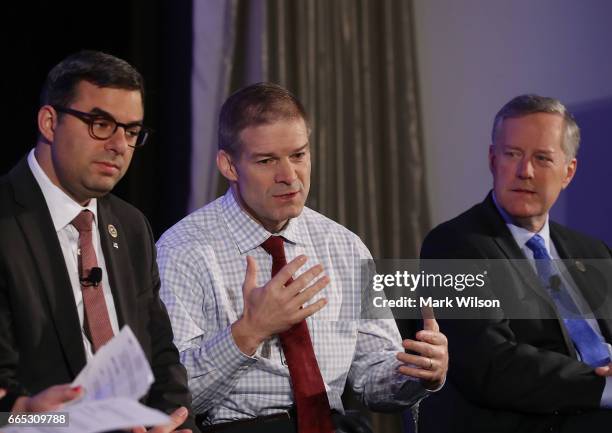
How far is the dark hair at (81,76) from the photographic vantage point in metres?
1.99

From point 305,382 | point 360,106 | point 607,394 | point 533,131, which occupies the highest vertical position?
point 360,106

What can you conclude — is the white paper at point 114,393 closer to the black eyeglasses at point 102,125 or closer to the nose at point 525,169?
the black eyeglasses at point 102,125

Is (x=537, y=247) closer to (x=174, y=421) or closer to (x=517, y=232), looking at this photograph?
(x=517, y=232)

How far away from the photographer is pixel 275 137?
232 centimetres

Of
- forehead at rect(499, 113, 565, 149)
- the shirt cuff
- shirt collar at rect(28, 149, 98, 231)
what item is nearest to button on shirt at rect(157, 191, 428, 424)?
shirt collar at rect(28, 149, 98, 231)

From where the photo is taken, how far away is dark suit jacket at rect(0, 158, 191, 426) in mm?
1816

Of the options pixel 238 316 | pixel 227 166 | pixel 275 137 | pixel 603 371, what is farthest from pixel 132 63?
pixel 603 371

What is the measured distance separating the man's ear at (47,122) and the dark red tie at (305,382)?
2.20 feet

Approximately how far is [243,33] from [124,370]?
7.43ft

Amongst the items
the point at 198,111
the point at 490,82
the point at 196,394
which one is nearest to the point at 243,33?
the point at 198,111

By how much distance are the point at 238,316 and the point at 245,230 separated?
0.24 metres

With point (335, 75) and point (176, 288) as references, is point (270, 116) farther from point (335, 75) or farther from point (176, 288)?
point (335, 75)

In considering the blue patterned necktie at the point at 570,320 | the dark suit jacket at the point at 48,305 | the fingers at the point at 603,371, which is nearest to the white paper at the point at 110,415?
the dark suit jacket at the point at 48,305

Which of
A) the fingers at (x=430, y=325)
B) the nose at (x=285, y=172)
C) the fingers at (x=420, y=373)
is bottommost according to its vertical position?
the fingers at (x=420, y=373)
